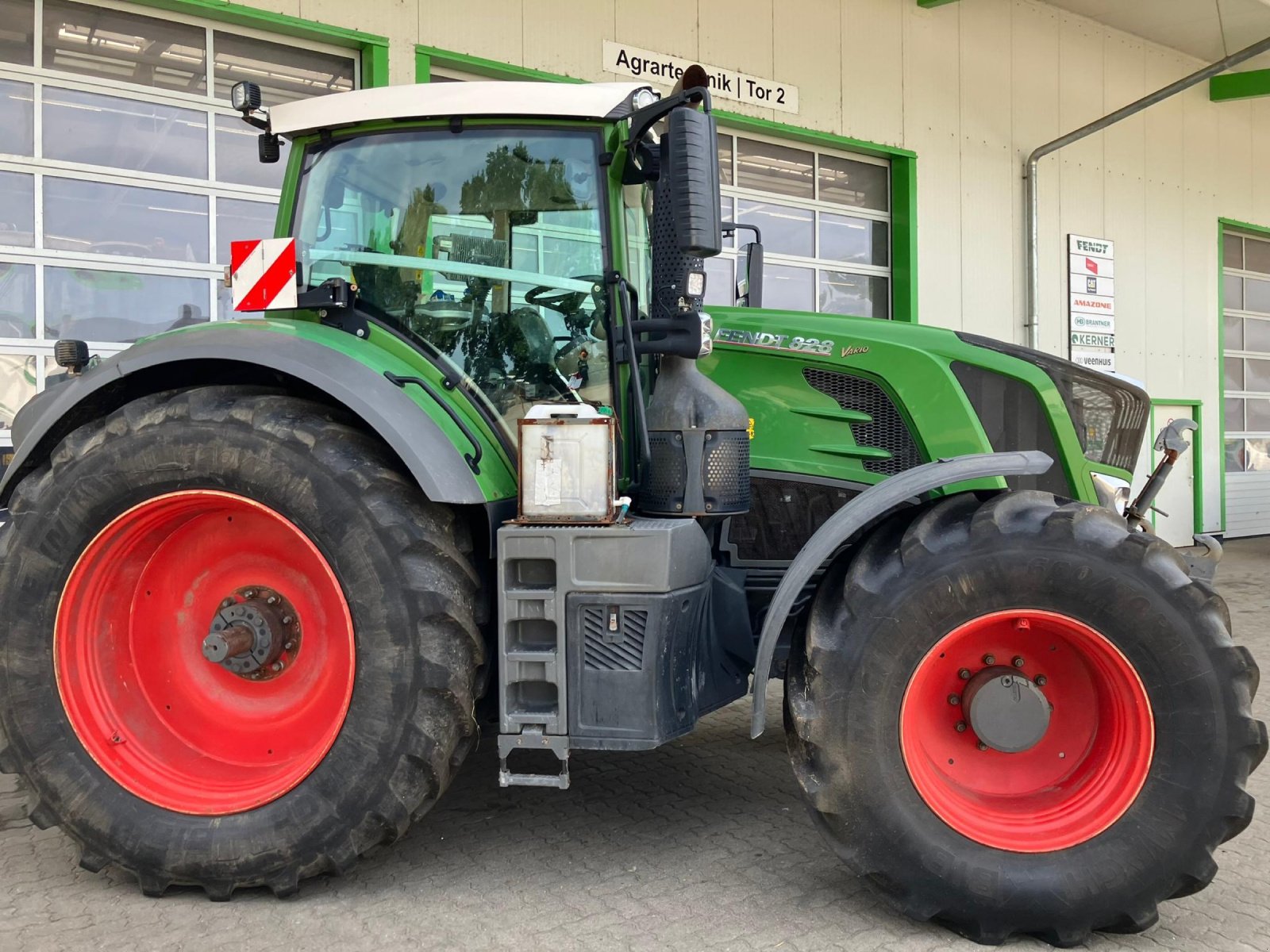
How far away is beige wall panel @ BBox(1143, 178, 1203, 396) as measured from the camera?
1280cm

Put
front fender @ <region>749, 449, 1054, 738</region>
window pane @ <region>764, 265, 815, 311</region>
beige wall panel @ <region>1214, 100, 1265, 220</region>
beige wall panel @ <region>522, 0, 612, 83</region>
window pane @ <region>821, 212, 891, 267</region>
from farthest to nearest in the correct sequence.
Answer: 1. beige wall panel @ <region>1214, 100, 1265, 220</region>
2. window pane @ <region>821, 212, 891, 267</region>
3. window pane @ <region>764, 265, 815, 311</region>
4. beige wall panel @ <region>522, 0, 612, 83</region>
5. front fender @ <region>749, 449, 1054, 738</region>

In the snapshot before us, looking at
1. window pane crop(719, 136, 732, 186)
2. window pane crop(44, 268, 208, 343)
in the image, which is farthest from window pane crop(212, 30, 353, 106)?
window pane crop(719, 136, 732, 186)

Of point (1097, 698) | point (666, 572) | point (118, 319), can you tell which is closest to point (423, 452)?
point (666, 572)

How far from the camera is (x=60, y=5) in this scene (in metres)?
6.61

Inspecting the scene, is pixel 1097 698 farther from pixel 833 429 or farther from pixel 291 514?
pixel 291 514

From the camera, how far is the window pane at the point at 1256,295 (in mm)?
14297

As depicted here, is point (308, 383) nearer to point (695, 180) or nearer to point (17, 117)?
point (695, 180)

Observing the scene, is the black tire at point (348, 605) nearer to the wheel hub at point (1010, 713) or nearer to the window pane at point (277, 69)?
the wheel hub at point (1010, 713)

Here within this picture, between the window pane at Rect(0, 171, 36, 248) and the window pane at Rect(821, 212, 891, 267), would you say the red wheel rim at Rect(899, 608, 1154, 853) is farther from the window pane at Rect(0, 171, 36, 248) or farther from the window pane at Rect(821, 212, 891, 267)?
the window pane at Rect(821, 212, 891, 267)

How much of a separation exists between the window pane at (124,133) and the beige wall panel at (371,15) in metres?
1.05

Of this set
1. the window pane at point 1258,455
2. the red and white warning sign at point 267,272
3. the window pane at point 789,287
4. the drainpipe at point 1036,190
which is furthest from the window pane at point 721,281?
the window pane at point 1258,455

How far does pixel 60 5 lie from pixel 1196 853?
7435mm

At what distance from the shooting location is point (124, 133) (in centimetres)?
689

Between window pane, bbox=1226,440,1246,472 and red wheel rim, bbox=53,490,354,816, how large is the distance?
1386cm
